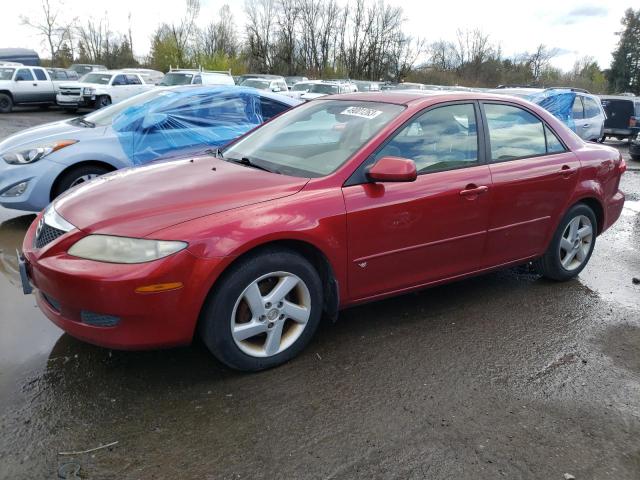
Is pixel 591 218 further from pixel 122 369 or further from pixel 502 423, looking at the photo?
pixel 122 369

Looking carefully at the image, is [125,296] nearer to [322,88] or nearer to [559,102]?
[559,102]

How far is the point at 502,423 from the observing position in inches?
104

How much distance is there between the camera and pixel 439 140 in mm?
3623

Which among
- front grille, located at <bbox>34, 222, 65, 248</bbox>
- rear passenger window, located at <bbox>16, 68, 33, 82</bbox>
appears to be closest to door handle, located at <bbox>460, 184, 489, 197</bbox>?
front grille, located at <bbox>34, 222, 65, 248</bbox>

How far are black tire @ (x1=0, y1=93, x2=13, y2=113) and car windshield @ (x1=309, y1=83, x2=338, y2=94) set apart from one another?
12.4 meters

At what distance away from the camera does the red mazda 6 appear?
2.61 m

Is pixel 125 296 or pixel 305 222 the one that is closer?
pixel 125 296

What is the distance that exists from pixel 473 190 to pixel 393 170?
838 mm

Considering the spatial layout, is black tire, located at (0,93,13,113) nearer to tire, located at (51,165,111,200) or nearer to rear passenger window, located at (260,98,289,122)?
rear passenger window, located at (260,98,289,122)

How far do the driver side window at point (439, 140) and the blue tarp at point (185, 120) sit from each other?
3303 millimetres

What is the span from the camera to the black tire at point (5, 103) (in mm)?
21359

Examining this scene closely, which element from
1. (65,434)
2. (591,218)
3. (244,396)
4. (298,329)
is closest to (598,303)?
(591,218)

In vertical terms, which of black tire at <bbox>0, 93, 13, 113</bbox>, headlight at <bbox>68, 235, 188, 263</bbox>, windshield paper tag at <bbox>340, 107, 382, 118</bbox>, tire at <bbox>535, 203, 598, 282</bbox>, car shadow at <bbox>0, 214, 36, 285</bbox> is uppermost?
windshield paper tag at <bbox>340, 107, 382, 118</bbox>

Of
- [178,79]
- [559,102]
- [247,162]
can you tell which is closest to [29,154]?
[247,162]
